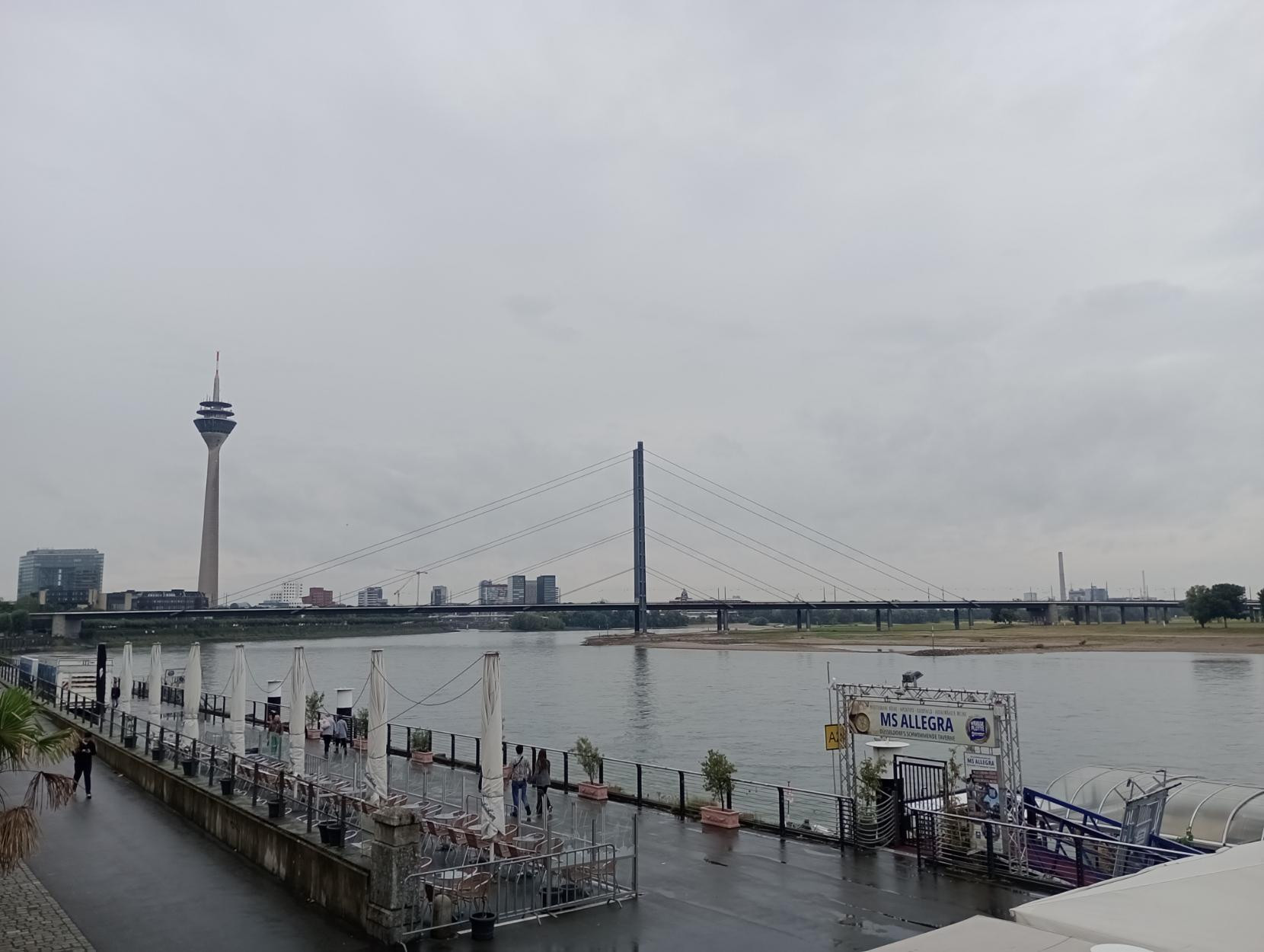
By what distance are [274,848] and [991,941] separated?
9.28 m

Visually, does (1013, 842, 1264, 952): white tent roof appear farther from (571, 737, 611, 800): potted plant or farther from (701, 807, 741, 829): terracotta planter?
(571, 737, 611, 800): potted plant

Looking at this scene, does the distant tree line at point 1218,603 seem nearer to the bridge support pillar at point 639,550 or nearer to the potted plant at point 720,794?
the bridge support pillar at point 639,550

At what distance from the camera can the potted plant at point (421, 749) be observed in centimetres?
2123

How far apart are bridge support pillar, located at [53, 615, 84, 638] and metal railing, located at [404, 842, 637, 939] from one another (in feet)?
360

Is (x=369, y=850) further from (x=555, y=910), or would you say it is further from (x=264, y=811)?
(x=264, y=811)

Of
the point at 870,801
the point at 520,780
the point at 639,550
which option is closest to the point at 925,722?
the point at 870,801

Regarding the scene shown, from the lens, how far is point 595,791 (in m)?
17.1

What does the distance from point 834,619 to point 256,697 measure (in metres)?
126

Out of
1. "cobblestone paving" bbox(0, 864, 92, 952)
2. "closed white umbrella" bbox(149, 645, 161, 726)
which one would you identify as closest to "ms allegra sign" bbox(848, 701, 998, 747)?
"cobblestone paving" bbox(0, 864, 92, 952)

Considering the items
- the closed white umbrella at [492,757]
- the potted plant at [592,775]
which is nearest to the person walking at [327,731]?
the potted plant at [592,775]

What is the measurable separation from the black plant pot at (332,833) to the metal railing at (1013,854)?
713cm

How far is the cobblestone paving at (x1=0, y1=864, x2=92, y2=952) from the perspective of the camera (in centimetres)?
892

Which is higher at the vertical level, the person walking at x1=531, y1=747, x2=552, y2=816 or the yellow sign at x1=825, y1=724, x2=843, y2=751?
the yellow sign at x1=825, y1=724, x2=843, y2=751

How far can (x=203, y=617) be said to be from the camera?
327 feet
